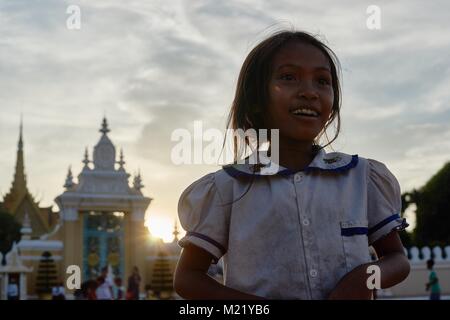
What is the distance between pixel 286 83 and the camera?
196 cm

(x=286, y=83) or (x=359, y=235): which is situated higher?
(x=286, y=83)

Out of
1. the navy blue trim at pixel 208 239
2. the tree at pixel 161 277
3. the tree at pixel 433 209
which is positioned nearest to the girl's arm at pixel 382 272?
the navy blue trim at pixel 208 239

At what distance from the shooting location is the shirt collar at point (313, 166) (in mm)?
1887

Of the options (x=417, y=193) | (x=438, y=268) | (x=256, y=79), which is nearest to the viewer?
(x=256, y=79)

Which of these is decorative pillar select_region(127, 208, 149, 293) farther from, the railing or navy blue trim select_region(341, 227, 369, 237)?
navy blue trim select_region(341, 227, 369, 237)

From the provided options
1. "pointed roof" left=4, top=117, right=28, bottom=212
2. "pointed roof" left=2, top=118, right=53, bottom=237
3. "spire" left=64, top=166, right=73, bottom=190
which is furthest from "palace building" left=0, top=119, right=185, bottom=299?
"pointed roof" left=4, top=117, right=28, bottom=212

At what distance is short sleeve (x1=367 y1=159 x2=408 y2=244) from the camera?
1.87m

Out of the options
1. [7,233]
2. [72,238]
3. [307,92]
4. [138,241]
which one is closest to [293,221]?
[307,92]

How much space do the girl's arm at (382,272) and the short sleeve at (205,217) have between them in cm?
32

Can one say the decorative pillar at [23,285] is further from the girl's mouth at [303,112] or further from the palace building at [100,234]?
the girl's mouth at [303,112]

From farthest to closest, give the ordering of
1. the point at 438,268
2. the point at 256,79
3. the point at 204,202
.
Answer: the point at 438,268 < the point at 256,79 < the point at 204,202
